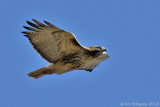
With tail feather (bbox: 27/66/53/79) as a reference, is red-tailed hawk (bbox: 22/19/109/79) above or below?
above

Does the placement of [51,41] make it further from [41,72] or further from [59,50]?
[41,72]

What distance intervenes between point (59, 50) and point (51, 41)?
1.46 ft

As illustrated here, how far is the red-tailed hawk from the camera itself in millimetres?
14398

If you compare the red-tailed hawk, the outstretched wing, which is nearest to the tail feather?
the red-tailed hawk

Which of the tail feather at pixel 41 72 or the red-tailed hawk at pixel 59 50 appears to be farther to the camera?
the tail feather at pixel 41 72

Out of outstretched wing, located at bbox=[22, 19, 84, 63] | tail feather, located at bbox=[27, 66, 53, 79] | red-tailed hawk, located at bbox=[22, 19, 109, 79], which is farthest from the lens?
tail feather, located at bbox=[27, 66, 53, 79]

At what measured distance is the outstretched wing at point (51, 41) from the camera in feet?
46.6

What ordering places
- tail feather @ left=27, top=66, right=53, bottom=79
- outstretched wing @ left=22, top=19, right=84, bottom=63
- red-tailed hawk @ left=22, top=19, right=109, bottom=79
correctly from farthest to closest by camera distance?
tail feather @ left=27, top=66, right=53, bottom=79 → red-tailed hawk @ left=22, top=19, right=109, bottom=79 → outstretched wing @ left=22, top=19, right=84, bottom=63

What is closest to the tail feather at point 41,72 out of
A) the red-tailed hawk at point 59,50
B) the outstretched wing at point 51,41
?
the red-tailed hawk at point 59,50

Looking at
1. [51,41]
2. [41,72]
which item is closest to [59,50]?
[51,41]

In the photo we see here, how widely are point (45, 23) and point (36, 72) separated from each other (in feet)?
5.85

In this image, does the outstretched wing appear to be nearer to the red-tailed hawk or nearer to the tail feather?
the red-tailed hawk

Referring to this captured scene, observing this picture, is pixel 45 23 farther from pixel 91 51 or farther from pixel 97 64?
pixel 97 64

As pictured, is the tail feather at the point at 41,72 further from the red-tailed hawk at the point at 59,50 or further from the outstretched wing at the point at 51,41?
the outstretched wing at the point at 51,41
